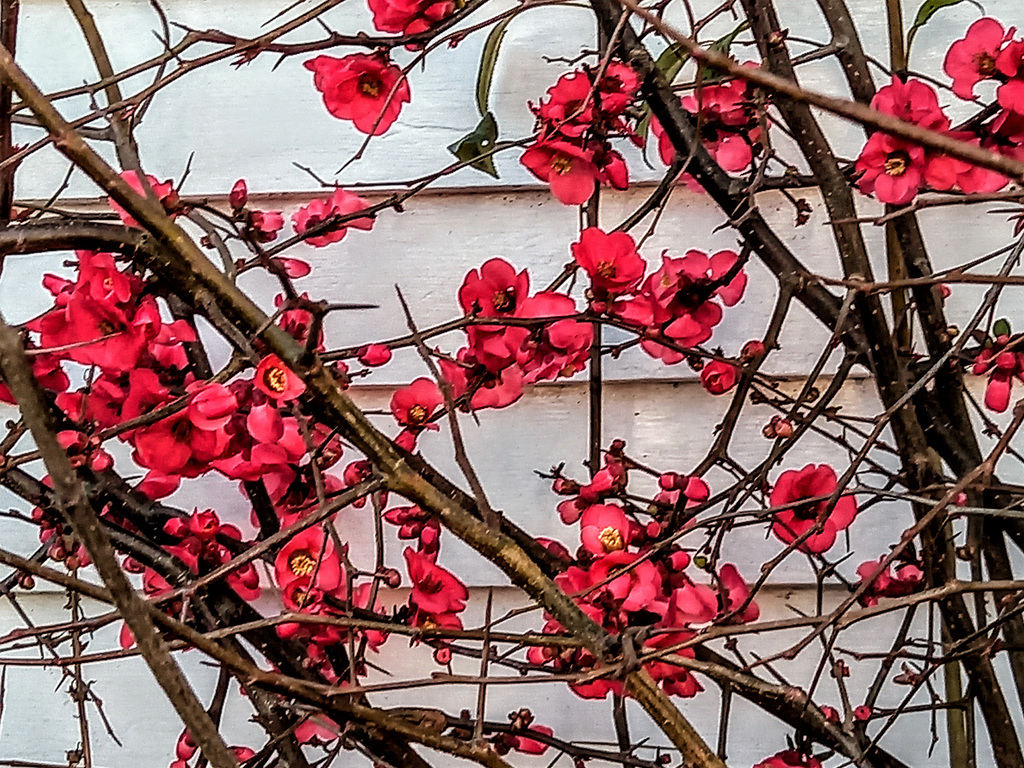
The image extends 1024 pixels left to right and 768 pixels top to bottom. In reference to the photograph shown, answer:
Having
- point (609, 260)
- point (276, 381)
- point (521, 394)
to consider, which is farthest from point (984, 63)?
point (276, 381)

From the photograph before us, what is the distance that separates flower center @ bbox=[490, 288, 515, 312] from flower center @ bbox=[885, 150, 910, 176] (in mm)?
246

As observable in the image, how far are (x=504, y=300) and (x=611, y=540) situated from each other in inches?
6.9

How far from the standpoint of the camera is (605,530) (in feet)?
1.85

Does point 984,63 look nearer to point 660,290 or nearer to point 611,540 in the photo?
point 660,290

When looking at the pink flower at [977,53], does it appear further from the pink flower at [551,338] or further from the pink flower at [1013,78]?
the pink flower at [551,338]

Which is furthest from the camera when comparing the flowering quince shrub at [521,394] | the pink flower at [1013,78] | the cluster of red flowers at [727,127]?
the cluster of red flowers at [727,127]

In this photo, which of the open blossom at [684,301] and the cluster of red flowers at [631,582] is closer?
the cluster of red flowers at [631,582]

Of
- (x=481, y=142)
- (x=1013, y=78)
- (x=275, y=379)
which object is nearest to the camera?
(x=275, y=379)

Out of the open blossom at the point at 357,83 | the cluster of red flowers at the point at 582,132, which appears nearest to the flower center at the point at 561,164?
the cluster of red flowers at the point at 582,132

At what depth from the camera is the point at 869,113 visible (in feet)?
0.89

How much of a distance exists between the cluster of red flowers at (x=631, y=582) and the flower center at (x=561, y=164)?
0.67ft

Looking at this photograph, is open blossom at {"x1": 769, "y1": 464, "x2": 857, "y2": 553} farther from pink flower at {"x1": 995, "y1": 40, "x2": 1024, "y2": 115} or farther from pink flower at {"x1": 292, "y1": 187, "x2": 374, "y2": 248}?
pink flower at {"x1": 292, "y1": 187, "x2": 374, "y2": 248}

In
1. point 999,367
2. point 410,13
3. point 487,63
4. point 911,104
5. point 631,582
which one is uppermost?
point 487,63

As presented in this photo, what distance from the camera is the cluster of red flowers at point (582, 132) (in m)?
0.56
